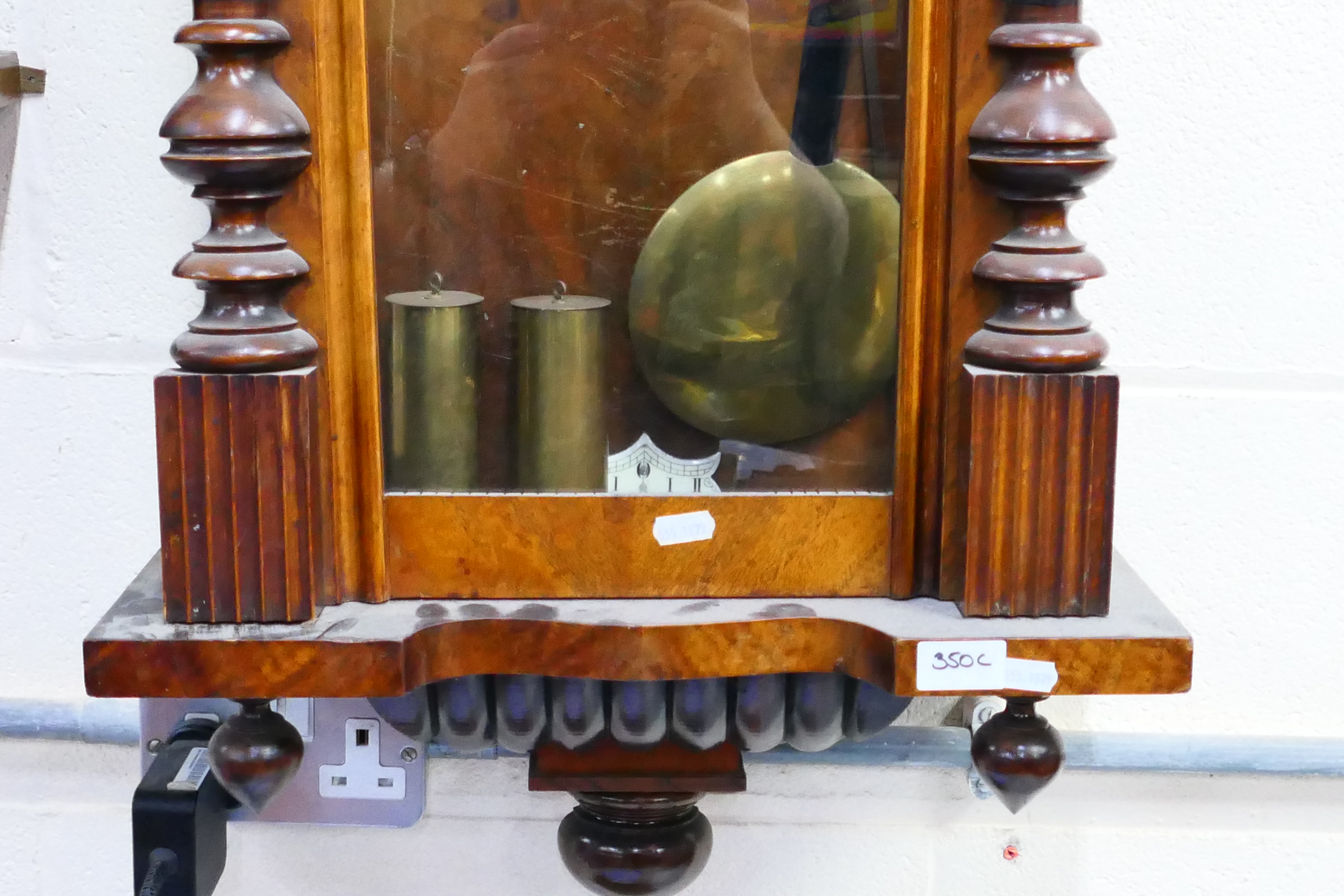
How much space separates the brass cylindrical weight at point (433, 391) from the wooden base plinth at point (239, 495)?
0.04 m

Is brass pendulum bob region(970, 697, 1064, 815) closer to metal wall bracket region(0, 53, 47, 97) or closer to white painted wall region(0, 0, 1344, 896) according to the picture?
white painted wall region(0, 0, 1344, 896)

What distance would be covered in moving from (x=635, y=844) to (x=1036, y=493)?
0.27 metres

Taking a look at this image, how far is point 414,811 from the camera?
812 millimetres

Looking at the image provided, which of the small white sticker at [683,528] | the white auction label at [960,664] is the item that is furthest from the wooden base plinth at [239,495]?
the white auction label at [960,664]

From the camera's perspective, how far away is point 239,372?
1.81 ft

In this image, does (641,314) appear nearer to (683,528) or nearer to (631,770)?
(683,528)

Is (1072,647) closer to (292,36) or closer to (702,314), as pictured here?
(702,314)

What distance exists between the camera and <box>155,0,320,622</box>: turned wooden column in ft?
1.76

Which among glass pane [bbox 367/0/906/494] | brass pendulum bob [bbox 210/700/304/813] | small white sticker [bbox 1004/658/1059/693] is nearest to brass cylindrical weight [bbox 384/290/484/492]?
glass pane [bbox 367/0/906/494]

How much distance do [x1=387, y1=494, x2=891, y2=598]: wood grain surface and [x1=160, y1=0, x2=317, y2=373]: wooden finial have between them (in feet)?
0.29

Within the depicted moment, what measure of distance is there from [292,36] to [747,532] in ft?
0.85

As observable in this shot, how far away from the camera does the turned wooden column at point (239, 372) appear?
537 mm

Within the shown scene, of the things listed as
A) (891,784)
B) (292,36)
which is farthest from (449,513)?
(891,784)

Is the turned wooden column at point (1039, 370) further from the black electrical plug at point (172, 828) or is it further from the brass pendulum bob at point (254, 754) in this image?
the black electrical plug at point (172, 828)
